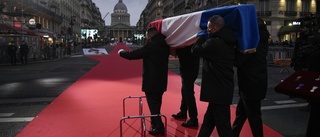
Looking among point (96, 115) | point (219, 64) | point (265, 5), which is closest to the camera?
point (219, 64)

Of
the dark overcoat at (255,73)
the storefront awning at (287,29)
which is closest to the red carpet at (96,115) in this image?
the dark overcoat at (255,73)

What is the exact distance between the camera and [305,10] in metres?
39.9

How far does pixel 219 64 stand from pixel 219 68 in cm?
5

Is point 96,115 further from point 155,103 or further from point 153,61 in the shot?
point 153,61

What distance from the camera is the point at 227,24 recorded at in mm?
4301

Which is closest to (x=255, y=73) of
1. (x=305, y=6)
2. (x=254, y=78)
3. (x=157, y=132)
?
(x=254, y=78)

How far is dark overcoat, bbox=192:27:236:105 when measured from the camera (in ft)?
12.5

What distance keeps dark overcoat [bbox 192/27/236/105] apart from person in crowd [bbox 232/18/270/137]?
14.7 inches

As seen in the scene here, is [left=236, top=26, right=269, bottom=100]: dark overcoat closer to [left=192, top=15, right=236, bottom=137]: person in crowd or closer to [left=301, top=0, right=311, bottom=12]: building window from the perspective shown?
[left=192, top=15, right=236, bottom=137]: person in crowd

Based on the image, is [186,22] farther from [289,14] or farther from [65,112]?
[289,14]

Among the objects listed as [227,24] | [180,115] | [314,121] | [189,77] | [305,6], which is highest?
[305,6]

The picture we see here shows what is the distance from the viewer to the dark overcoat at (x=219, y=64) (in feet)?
12.5

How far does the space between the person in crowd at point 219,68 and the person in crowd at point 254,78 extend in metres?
0.39

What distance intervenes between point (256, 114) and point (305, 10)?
1611 inches
